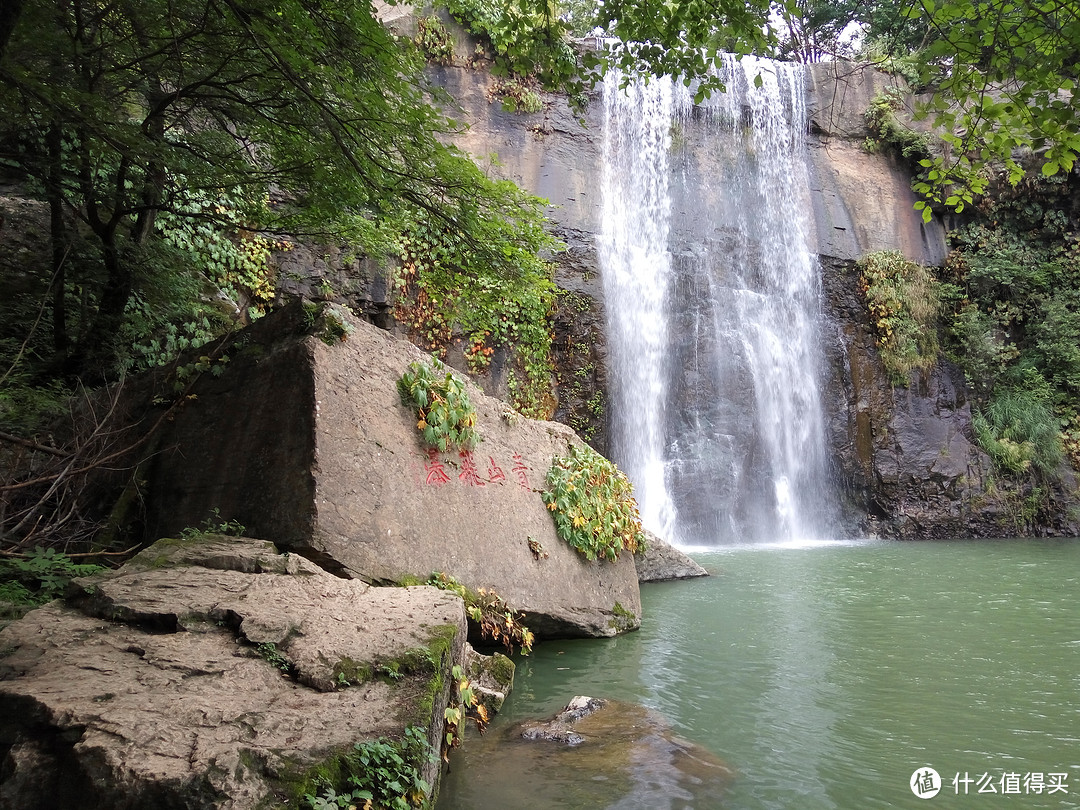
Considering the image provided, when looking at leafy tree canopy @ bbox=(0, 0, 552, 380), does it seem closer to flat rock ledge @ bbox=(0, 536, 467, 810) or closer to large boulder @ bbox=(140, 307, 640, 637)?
large boulder @ bbox=(140, 307, 640, 637)

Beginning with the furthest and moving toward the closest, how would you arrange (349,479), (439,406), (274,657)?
1. (439,406)
2. (349,479)
3. (274,657)

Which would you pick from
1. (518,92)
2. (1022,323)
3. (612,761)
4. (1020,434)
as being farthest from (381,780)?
(1022,323)

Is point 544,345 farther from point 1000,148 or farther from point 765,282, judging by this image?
point 1000,148

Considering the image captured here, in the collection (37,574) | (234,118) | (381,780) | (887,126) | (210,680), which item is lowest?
(381,780)

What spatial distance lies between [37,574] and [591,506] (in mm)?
4078

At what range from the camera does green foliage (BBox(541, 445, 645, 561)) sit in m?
6.04

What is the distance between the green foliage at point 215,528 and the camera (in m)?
4.07

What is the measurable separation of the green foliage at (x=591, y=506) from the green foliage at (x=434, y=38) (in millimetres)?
10597

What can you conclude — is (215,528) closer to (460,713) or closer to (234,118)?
(460,713)

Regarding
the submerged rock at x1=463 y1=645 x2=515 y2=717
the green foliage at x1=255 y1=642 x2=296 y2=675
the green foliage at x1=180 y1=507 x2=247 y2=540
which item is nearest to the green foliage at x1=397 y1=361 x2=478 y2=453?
the green foliage at x1=180 y1=507 x2=247 y2=540

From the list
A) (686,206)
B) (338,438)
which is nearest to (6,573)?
(338,438)

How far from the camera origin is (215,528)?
165 inches

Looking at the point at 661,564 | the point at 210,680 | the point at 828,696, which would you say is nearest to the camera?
the point at 210,680

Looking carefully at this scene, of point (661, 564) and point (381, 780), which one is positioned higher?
point (661, 564)
